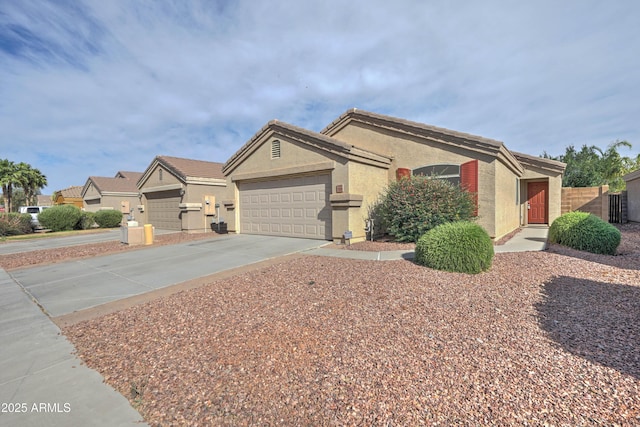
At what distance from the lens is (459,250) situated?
20.9 ft

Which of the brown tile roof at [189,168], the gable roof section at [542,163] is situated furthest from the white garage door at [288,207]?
the gable roof section at [542,163]

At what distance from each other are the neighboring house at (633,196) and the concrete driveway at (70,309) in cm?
1827

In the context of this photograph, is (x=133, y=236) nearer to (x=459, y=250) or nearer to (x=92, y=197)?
(x=459, y=250)

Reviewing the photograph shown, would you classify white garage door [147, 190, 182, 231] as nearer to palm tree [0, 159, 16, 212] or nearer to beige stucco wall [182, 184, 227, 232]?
beige stucco wall [182, 184, 227, 232]

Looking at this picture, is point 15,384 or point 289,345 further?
point 289,345

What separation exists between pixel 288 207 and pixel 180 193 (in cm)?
874

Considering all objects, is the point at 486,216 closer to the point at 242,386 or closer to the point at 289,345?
the point at 289,345

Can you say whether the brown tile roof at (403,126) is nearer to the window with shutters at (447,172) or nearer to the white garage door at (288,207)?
the window with shutters at (447,172)

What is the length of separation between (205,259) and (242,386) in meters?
6.81

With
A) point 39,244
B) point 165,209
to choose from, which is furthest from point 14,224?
point 165,209

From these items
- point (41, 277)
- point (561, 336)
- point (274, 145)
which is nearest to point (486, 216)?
point (561, 336)

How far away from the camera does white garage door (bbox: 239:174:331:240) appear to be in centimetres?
1194

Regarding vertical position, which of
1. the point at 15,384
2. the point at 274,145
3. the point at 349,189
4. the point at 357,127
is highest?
the point at 357,127

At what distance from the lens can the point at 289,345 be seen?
3621 mm
